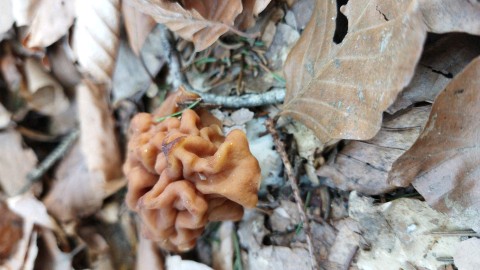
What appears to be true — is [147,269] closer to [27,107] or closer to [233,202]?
[233,202]

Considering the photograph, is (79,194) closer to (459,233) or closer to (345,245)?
(345,245)

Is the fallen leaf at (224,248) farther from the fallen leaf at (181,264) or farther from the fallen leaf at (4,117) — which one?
the fallen leaf at (4,117)

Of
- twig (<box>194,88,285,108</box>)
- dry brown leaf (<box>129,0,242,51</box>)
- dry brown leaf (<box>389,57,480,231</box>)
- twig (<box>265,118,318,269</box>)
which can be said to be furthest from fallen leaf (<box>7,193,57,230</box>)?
dry brown leaf (<box>389,57,480,231</box>)

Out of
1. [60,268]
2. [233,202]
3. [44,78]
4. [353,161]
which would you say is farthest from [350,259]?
[44,78]

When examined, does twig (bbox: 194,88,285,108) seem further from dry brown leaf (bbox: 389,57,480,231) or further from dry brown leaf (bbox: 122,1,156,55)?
dry brown leaf (bbox: 389,57,480,231)

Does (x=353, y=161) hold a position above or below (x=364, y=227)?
above

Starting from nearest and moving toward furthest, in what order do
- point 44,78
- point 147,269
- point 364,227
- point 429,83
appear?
point 429,83 < point 364,227 < point 147,269 < point 44,78
